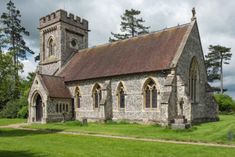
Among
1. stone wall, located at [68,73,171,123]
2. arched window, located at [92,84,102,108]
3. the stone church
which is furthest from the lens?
arched window, located at [92,84,102,108]

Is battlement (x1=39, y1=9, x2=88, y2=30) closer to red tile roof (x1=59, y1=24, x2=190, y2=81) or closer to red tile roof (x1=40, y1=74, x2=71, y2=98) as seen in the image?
red tile roof (x1=59, y1=24, x2=190, y2=81)

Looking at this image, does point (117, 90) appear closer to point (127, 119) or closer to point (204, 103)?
point (127, 119)

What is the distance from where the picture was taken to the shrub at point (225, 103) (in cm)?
4872

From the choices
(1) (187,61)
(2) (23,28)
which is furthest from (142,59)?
(2) (23,28)

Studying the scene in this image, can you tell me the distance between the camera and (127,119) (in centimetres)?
2892

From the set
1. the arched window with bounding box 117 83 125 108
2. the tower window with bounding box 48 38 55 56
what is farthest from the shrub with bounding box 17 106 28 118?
the arched window with bounding box 117 83 125 108

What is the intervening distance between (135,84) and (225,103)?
25.8 meters

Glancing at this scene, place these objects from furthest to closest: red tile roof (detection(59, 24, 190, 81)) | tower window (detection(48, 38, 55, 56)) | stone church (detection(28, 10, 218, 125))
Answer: tower window (detection(48, 38, 55, 56)), red tile roof (detection(59, 24, 190, 81)), stone church (detection(28, 10, 218, 125))

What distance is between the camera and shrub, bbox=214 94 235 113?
48719mm

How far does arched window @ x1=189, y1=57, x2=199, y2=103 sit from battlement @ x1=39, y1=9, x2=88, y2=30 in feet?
60.4

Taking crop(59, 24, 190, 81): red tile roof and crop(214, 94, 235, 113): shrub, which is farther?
crop(214, 94, 235, 113): shrub

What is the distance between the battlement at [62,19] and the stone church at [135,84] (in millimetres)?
558

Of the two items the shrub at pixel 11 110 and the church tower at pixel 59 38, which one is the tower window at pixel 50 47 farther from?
the shrub at pixel 11 110

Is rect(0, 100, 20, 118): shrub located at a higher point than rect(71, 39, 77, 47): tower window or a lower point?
lower
